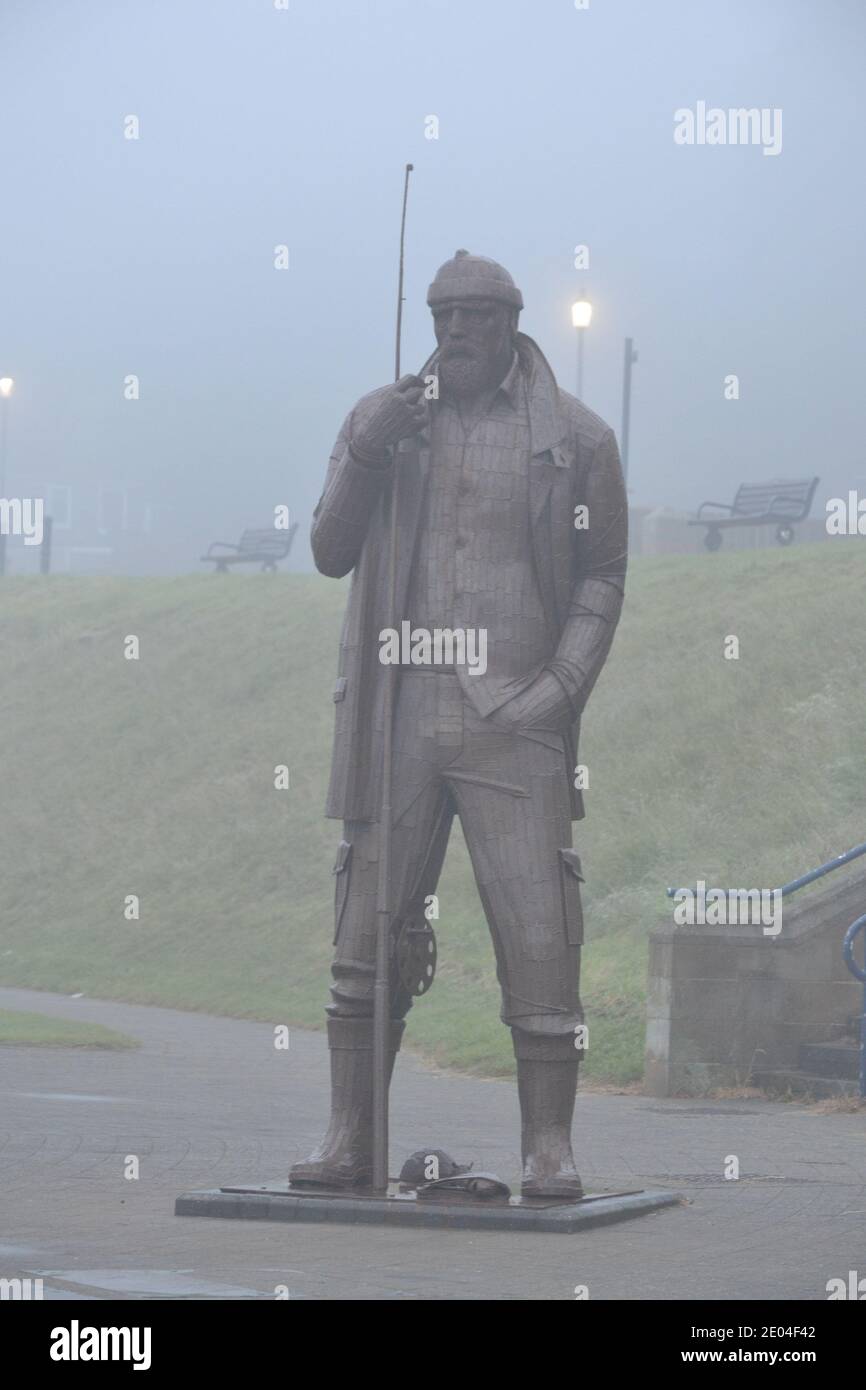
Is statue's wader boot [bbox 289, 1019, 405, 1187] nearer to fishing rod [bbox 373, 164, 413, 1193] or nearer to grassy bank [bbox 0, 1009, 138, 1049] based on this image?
fishing rod [bbox 373, 164, 413, 1193]

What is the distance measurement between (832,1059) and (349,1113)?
23.7 ft

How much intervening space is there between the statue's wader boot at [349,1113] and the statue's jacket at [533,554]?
2.77 feet

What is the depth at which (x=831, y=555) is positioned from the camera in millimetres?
35156

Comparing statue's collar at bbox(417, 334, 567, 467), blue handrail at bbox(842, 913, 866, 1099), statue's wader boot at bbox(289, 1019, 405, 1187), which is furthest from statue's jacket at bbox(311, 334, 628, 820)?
blue handrail at bbox(842, 913, 866, 1099)

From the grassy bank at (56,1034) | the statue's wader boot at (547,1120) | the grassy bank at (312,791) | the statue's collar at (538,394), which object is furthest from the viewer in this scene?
the grassy bank at (312,791)

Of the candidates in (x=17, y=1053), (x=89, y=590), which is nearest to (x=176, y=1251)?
(x=17, y=1053)

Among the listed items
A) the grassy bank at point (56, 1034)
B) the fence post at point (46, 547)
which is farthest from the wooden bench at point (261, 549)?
the grassy bank at point (56, 1034)

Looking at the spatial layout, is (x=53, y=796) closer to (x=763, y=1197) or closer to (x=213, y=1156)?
(x=213, y=1156)

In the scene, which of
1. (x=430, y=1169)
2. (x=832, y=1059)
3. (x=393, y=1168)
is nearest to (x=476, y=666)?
(x=430, y=1169)

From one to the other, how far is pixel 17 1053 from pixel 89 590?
108ft

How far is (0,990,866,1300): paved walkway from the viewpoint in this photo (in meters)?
6.91

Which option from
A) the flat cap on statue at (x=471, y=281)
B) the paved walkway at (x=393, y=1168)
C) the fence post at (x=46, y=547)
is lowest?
the paved walkway at (x=393, y=1168)

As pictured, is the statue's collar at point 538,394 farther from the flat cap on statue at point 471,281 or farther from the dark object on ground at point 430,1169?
the dark object on ground at point 430,1169

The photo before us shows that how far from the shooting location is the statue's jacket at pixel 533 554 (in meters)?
8.73
